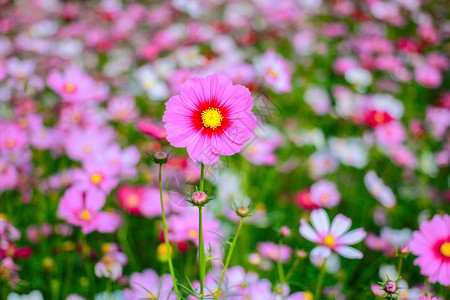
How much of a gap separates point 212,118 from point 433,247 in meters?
0.51

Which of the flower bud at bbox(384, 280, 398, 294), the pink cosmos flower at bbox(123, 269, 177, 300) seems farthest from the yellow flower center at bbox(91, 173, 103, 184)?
the flower bud at bbox(384, 280, 398, 294)

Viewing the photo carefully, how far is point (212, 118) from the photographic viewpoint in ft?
1.85

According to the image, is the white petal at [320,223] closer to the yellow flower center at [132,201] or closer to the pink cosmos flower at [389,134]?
the yellow flower center at [132,201]

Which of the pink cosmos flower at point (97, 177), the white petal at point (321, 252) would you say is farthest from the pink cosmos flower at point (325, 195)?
the pink cosmos flower at point (97, 177)

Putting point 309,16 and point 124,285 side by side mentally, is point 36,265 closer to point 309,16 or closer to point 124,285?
point 124,285

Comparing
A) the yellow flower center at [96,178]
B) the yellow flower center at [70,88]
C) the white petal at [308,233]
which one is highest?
the white petal at [308,233]

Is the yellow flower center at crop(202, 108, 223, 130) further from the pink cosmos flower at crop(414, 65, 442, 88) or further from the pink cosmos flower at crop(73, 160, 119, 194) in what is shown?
the pink cosmos flower at crop(414, 65, 442, 88)

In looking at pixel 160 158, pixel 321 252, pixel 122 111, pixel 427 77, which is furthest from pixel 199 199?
pixel 427 77

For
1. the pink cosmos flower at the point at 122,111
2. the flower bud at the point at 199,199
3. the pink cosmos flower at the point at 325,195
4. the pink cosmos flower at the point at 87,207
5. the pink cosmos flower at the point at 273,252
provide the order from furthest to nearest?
the pink cosmos flower at the point at 122,111
the pink cosmos flower at the point at 325,195
the pink cosmos flower at the point at 273,252
the pink cosmos flower at the point at 87,207
the flower bud at the point at 199,199

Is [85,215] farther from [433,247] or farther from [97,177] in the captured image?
[433,247]

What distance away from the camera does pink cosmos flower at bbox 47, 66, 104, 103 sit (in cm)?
115

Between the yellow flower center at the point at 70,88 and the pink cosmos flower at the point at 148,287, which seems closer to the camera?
the pink cosmos flower at the point at 148,287

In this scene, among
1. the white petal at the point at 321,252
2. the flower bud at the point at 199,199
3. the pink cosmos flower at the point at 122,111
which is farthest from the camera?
the pink cosmos flower at the point at 122,111

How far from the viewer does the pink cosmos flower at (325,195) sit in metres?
1.13
